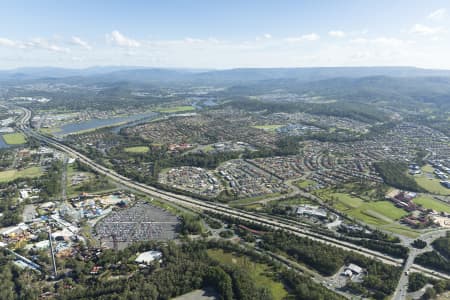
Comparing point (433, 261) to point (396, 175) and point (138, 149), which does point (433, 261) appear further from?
point (138, 149)

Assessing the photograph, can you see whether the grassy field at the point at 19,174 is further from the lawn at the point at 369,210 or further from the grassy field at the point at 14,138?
the lawn at the point at 369,210

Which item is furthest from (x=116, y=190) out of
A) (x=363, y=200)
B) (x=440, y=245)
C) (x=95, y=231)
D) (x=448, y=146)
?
(x=448, y=146)

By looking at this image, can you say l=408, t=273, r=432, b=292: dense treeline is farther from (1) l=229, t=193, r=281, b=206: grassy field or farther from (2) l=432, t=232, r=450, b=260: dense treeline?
(1) l=229, t=193, r=281, b=206: grassy field

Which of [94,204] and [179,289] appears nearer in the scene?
[179,289]

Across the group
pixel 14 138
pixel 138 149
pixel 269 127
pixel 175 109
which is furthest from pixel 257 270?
pixel 175 109

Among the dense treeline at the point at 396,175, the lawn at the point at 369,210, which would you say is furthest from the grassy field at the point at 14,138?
the dense treeline at the point at 396,175

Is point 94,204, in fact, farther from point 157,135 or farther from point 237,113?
point 237,113
